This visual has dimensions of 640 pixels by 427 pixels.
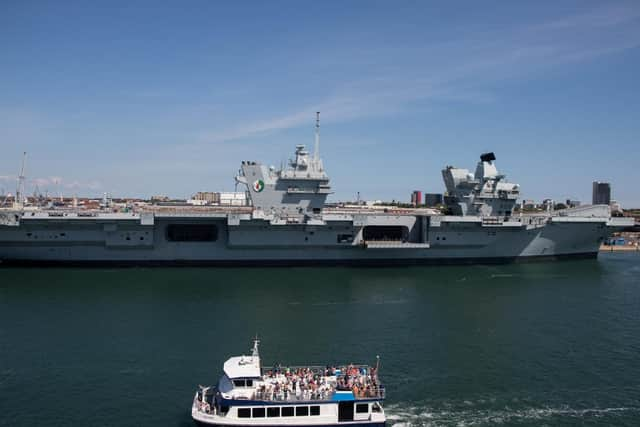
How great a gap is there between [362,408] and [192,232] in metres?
23.9

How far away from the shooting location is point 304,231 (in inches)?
1305

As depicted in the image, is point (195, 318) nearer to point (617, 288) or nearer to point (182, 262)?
point (182, 262)

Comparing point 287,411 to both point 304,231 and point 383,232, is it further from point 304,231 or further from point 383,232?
point 383,232

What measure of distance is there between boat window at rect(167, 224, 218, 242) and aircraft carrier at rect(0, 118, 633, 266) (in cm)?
8

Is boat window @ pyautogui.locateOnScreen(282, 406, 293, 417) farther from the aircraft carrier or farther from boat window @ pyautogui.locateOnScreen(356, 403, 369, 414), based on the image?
the aircraft carrier

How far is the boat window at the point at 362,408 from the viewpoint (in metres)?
12.5

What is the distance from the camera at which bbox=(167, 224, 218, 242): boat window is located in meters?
33.4

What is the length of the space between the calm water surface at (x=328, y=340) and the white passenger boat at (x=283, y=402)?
110 centimetres

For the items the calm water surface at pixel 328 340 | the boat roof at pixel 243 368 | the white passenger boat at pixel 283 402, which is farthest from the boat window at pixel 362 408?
the boat roof at pixel 243 368

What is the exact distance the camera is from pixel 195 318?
2139 centimetres

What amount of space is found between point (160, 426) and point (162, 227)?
68.4 ft

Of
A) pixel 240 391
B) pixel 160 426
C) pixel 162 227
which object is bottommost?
pixel 160 426

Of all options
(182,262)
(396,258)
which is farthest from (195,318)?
(396,258)

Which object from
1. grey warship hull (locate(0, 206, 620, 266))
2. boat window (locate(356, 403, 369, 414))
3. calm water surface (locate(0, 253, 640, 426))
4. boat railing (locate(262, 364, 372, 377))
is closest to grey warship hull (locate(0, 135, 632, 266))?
grey warship hull (locate(0, 206, 620, 266))
